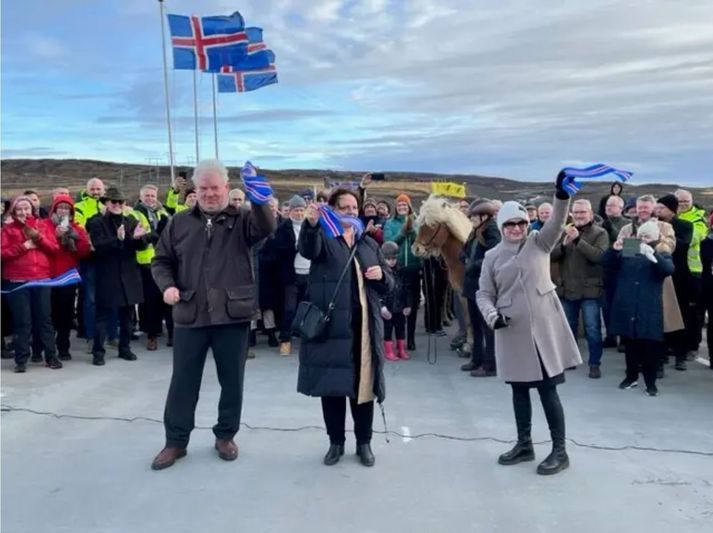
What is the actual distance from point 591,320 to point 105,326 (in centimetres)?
522

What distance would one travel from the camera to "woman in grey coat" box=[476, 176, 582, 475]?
4.68 metres

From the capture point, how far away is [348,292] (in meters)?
4.75

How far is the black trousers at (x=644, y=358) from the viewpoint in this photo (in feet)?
22.1

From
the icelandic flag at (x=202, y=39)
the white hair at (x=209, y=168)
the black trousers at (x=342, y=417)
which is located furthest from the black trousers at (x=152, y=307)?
the icelandic flag at (x=202, y=39)

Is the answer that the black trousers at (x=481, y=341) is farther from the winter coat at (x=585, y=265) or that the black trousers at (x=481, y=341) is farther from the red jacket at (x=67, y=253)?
the red jacket at (x=67, y=253)

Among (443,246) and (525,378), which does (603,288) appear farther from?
(525,378)

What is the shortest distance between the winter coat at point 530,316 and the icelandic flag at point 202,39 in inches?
522

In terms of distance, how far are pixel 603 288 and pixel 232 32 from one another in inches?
465

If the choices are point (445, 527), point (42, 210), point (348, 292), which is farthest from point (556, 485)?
point (42, 210)

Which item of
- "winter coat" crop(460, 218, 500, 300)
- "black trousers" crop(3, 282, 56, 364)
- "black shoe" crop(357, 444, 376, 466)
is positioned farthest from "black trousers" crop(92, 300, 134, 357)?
"black shoe" crop(357, 444, 376, 466)

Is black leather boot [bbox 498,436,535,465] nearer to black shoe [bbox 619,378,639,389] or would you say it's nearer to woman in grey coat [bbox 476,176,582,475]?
woman in grey coat [bbox 476,176,582,475]

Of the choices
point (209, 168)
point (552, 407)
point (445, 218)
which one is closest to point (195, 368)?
point (209, 168)

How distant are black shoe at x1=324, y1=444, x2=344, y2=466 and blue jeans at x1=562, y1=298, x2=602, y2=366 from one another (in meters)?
3.52

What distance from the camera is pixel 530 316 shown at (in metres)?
4.71
